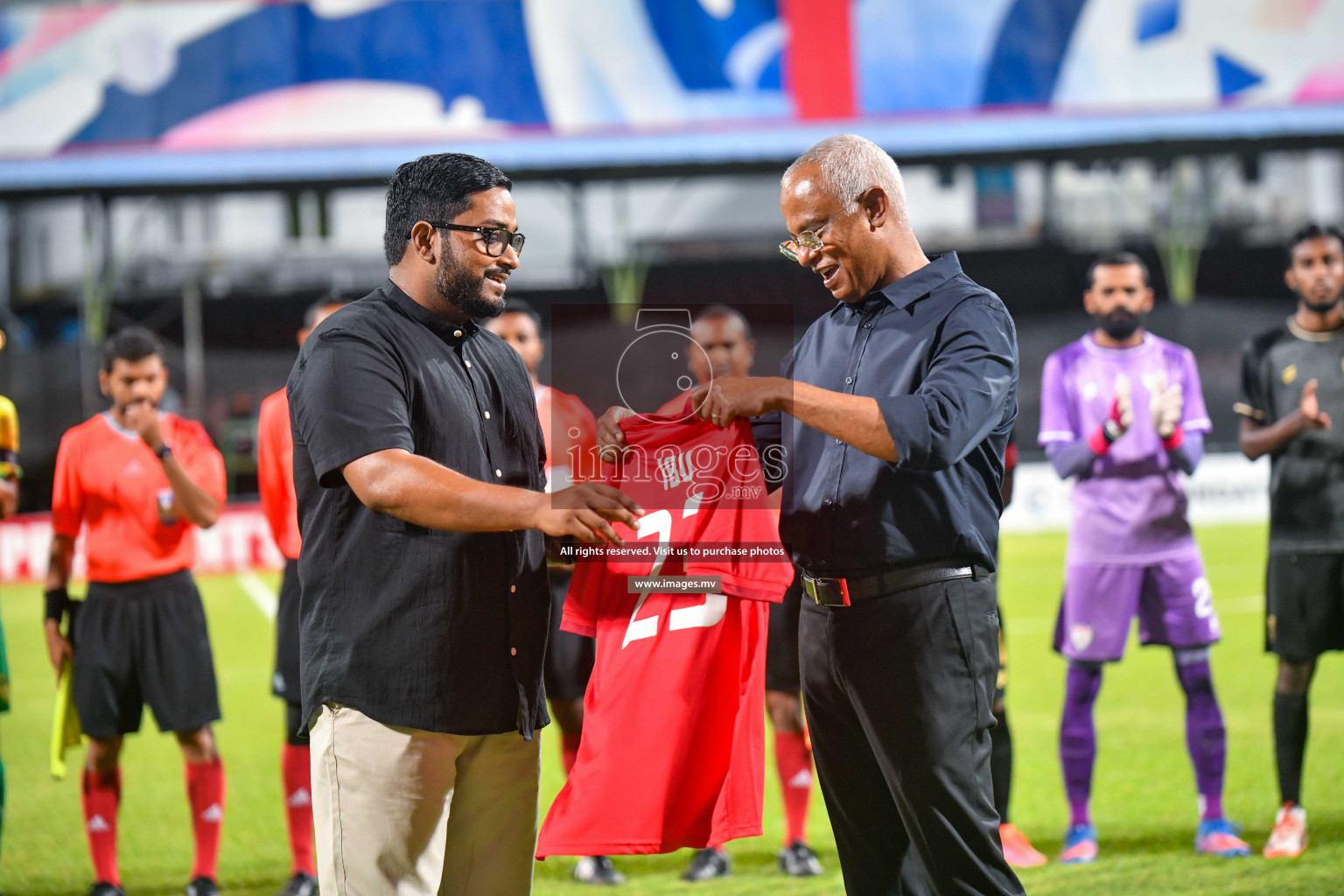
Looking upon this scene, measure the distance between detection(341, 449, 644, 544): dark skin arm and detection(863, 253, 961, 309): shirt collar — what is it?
2.89 ft

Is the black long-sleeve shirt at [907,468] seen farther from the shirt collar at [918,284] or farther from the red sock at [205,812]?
the red sock at [205,812]

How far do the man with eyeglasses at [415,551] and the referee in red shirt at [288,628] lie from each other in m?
2.11

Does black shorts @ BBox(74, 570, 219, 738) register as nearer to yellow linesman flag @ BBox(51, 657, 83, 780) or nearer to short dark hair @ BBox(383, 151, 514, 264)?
yellow linesman flag @ BBox(51, 657, 83, 780)

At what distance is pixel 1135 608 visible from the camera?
4867 millimetres

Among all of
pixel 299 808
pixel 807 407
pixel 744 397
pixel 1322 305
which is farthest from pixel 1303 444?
pixel 299 808

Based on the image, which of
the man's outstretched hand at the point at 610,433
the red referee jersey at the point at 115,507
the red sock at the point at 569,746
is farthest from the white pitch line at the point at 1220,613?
the man's outstretched hand at the point at 610,433

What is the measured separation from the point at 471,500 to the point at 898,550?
97 cm

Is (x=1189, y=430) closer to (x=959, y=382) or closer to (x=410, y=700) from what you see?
(x=959, y=382)

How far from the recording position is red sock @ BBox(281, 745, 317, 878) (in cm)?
450

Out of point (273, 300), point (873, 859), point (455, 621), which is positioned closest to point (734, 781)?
point (873, 859)

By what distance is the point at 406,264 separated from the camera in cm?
251

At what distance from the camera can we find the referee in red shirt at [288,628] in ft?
14.7

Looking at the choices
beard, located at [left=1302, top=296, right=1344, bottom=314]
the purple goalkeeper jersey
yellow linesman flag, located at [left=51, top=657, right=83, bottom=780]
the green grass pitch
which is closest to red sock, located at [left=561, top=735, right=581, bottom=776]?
the green grass pitch

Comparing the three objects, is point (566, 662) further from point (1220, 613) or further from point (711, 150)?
point (711, 150)
